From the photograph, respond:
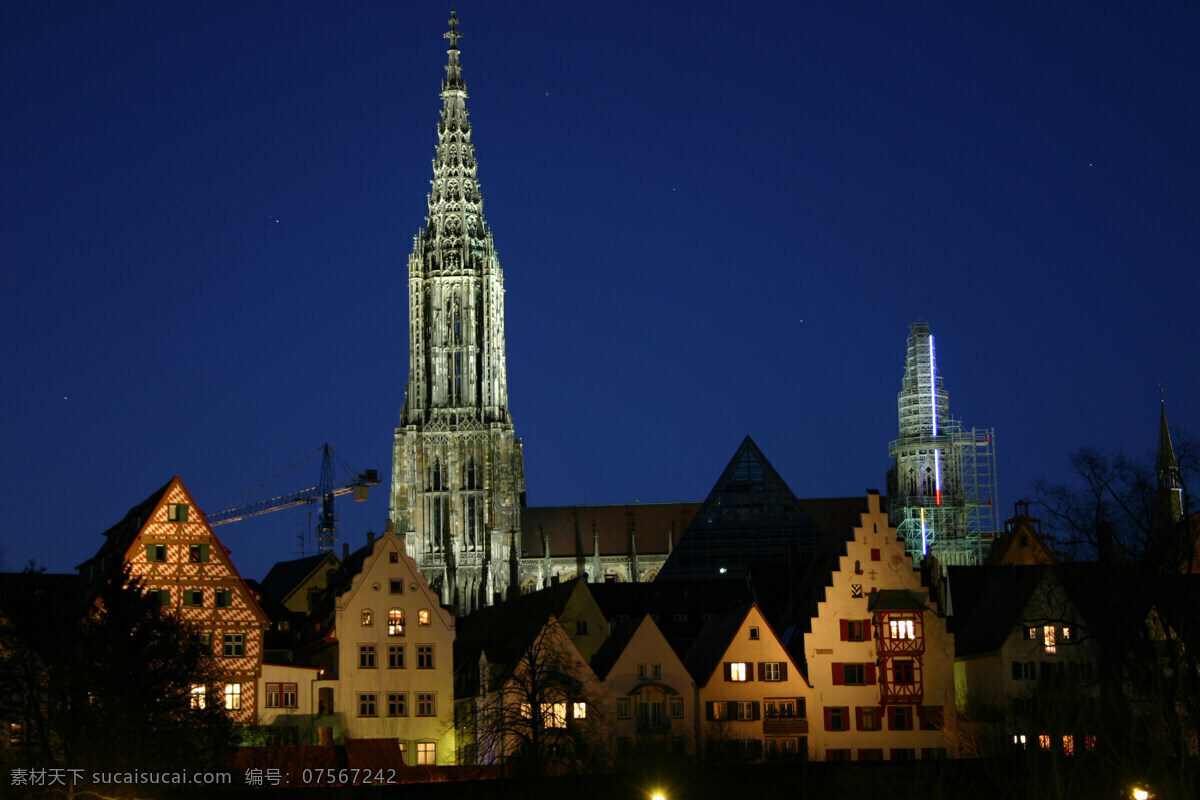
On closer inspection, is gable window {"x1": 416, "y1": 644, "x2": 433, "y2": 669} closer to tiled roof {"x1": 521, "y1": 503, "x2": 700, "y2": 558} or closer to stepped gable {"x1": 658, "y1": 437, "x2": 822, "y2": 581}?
stepped gable {"x1": 658, "y1": 437, "x2": 822, "y2": 581}

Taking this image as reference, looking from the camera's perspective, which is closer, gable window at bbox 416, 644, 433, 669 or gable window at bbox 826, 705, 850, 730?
gable window at bbox 826, 705, 850, 730

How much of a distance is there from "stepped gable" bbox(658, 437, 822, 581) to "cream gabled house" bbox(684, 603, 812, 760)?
54.7 meters

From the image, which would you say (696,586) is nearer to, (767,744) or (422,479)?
(767,744)

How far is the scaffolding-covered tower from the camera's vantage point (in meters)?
144

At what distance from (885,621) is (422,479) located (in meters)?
95.5

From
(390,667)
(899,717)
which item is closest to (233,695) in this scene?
(390,667)

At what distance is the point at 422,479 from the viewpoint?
163 m

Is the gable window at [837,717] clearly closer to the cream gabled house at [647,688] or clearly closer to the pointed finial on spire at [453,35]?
the cream gabled house at [647,688]

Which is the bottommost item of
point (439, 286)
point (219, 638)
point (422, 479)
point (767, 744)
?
point (767, 744)

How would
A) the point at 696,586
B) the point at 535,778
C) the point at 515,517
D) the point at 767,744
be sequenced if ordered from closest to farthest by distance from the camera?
the point at 535,778, the point at 767,744, the point at 696,586, the point at 515,517

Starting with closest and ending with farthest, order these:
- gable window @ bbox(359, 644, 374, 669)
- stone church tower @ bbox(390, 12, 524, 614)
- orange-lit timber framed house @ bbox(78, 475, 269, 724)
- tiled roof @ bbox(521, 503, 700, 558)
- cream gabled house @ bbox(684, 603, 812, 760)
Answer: orange-lit timber framed house @ bbox(78, 475, 269, 724), cream gabled house @ bbox(684, 603, 812, 760), gable window @ bbox(359, 644, 374, 669), stone church tower @ bbox(390, 12, 524, 614), tiled roof @ bbox(521, 503, 700, 558)

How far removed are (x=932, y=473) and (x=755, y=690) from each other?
8522 centimetres

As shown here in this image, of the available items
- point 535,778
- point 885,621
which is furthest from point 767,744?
point 535,778

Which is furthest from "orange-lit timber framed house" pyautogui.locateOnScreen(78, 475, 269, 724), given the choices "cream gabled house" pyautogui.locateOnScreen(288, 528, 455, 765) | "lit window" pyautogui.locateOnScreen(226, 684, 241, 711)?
"cream gabled house" pyautogui.locateOnScreen(288, 528, 455, 765)
